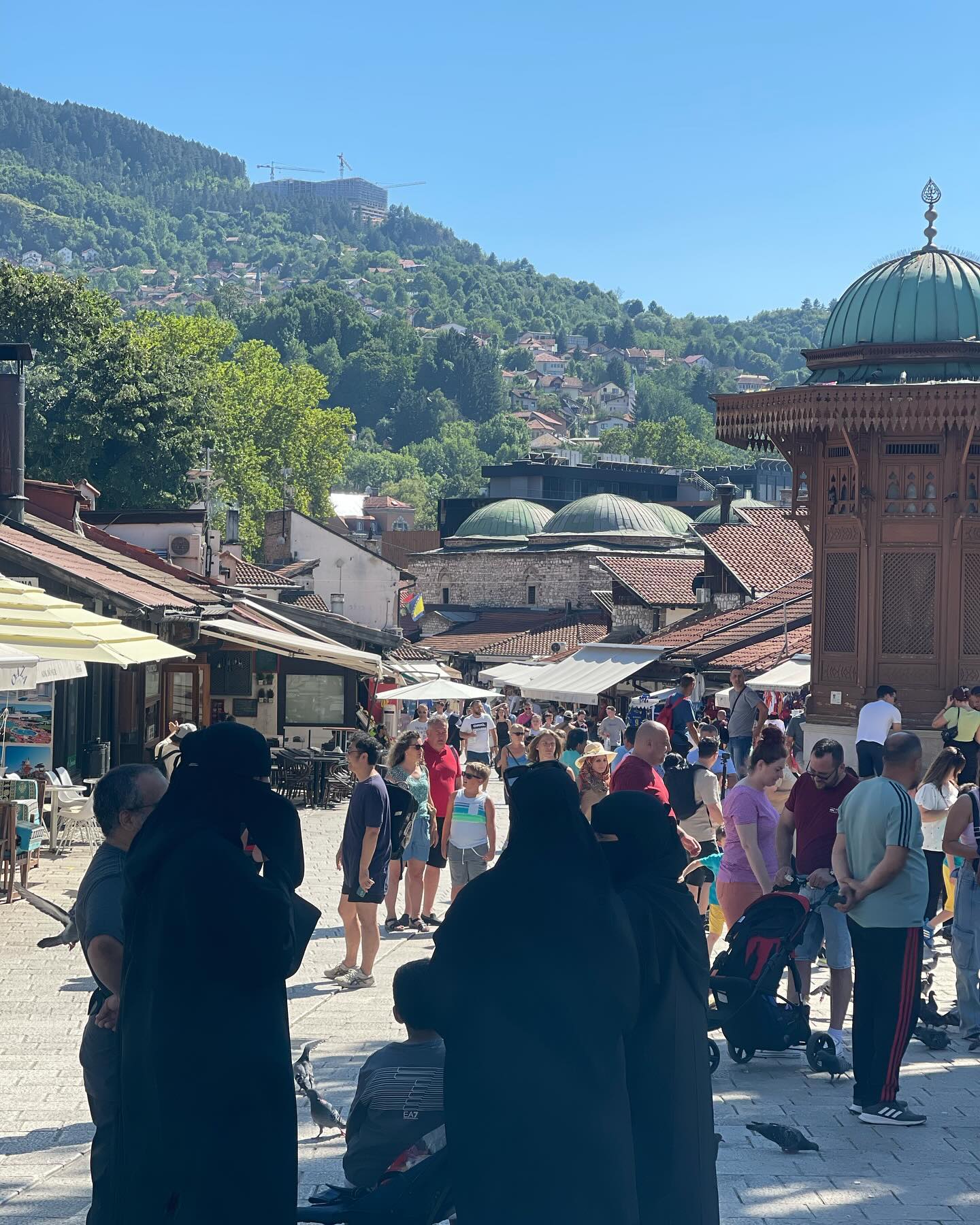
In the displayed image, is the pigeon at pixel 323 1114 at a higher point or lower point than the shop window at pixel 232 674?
lower

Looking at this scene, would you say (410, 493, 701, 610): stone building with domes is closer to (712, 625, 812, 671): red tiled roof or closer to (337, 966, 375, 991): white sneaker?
(712, 625, 812, 671): red tiled roof

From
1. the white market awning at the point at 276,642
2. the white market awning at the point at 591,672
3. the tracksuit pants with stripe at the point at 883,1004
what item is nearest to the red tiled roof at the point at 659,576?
the white market awning at the point at 591,672

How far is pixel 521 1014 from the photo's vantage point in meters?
3.91

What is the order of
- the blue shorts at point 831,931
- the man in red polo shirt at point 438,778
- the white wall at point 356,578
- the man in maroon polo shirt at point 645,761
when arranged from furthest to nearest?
the white wall at point 356,578 < the man in red polo shirt at point 438,778 < the man in maroon polo shirt at point 645,761 < the blue shorts at point 831,931

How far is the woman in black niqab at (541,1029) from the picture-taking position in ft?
12.7

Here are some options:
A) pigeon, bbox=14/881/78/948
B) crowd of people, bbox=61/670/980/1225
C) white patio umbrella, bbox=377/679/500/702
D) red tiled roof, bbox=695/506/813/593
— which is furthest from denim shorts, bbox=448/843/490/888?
red tiled roof, bbox=695/506/813/593

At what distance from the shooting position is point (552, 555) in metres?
70.9

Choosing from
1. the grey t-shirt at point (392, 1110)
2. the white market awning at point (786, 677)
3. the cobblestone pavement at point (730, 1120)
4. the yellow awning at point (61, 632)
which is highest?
the yellow awning at point (61, 632)

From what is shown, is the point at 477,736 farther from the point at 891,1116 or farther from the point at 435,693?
the point at 891,1116

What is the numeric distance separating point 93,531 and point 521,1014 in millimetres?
24809

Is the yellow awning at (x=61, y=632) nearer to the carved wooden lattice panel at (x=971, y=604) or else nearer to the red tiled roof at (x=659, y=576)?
the carved wooden lattice panel at (x=971, y=604)

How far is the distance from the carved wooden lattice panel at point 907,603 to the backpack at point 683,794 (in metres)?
6.48

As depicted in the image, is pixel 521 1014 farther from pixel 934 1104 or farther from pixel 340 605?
pixel 340 605

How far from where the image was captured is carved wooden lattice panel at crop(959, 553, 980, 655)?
54.5 ft
